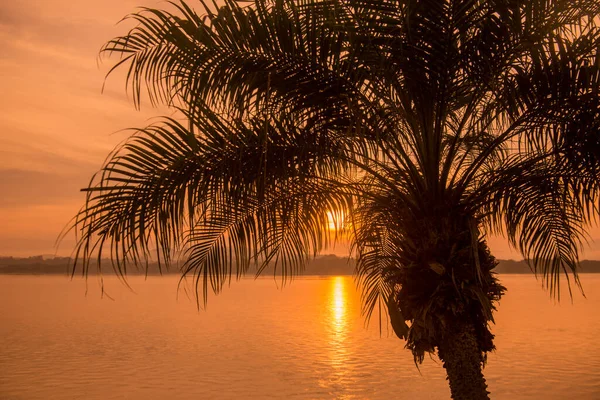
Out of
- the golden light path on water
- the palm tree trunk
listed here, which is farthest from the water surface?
the palm tree trunk

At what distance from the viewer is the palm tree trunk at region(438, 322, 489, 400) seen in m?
6.18

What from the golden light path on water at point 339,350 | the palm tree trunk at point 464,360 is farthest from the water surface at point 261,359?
the palm tree trunk at point 464,360

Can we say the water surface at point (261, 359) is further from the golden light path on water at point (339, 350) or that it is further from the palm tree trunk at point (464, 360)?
the palm tree trunk at point (464, 360)

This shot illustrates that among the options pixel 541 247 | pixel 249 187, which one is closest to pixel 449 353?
pixel 541 247

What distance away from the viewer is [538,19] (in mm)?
5922

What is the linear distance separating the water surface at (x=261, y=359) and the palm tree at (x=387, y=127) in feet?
30.9

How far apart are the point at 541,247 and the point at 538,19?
2654 millimetres

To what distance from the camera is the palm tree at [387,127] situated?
225 inches

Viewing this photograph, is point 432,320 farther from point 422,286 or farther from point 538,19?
point 538,19

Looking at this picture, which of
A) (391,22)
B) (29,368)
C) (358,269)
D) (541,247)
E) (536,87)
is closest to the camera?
(391,22)

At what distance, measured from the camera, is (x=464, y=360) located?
6184 mm

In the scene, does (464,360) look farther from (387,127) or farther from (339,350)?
(339,350)

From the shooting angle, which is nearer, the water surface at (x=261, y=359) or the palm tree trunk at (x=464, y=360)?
the palm tree trunk at (x=464, y=360)

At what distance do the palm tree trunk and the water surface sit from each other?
9074 mm
